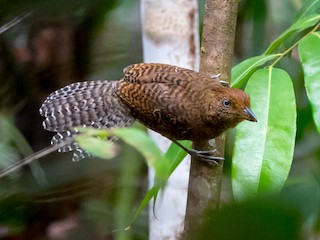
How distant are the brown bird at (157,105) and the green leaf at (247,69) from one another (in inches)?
1.0

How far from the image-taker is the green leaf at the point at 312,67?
1.18m

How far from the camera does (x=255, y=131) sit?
1.24 m

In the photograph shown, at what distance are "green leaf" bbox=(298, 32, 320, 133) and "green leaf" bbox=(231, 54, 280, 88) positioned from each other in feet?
0.30

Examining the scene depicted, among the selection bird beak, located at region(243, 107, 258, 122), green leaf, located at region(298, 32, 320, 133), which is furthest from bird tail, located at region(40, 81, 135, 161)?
green leaf, located at region(298, 32, 320, 133)

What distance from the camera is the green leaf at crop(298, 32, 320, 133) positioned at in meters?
1.18

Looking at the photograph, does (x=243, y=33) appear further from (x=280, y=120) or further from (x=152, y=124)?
(x=280, y=120)

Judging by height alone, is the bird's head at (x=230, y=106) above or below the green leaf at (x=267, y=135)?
below

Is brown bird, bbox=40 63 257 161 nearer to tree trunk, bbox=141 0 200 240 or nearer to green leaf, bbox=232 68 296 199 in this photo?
green leaf, bbox=232 68 296 199

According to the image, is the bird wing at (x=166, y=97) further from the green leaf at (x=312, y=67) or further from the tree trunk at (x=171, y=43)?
the tree trunk at (x=171, y=43)

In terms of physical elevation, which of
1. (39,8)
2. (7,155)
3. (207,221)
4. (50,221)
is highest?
(207,221)

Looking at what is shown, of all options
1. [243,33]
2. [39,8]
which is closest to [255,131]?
[39,8]

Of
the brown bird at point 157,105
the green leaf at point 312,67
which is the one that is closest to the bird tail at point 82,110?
the brown bird at point 157,105

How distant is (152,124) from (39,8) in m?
1.50

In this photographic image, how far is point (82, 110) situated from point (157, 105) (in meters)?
0.29
